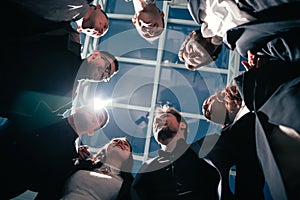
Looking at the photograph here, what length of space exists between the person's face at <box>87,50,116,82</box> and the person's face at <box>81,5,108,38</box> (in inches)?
7.0

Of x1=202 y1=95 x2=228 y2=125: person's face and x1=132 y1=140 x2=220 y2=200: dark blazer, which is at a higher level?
x1=202 y1=95 x2=228 y2=125: person's face

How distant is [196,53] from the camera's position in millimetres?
1641

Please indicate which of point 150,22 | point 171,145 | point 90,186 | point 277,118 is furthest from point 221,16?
point 90,186

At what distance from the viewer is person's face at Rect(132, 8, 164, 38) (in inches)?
68.2

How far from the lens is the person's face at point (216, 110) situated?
5.58ft

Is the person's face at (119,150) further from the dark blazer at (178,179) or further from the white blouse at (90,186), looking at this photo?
the dark blazer at (178,179)

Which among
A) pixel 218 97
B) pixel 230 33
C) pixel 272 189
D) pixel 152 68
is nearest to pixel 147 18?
pixel 218 97

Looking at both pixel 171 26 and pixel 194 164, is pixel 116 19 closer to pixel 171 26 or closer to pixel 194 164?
pixel 171 26

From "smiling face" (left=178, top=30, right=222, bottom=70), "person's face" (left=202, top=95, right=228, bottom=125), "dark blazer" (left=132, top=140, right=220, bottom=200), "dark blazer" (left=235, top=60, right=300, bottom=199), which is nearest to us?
"dark blazer" (left=235, top=60, right=300, bottom=199)

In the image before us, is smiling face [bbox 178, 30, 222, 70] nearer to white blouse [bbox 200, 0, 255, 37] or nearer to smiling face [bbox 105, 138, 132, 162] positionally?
white blouse [bbox 200, 0, 255, 37]

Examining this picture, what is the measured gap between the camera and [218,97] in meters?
1.86

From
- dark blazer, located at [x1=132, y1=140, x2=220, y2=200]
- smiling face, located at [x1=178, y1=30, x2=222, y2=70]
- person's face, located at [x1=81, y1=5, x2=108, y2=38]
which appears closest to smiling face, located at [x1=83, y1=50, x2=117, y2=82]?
person's face, located at [x1=81, y1=5, x2=108, y2=38]

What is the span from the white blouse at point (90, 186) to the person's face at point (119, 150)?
237mm

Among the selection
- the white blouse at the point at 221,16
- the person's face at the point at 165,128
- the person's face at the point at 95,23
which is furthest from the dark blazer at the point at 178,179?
the person's face at the point at 95,23
